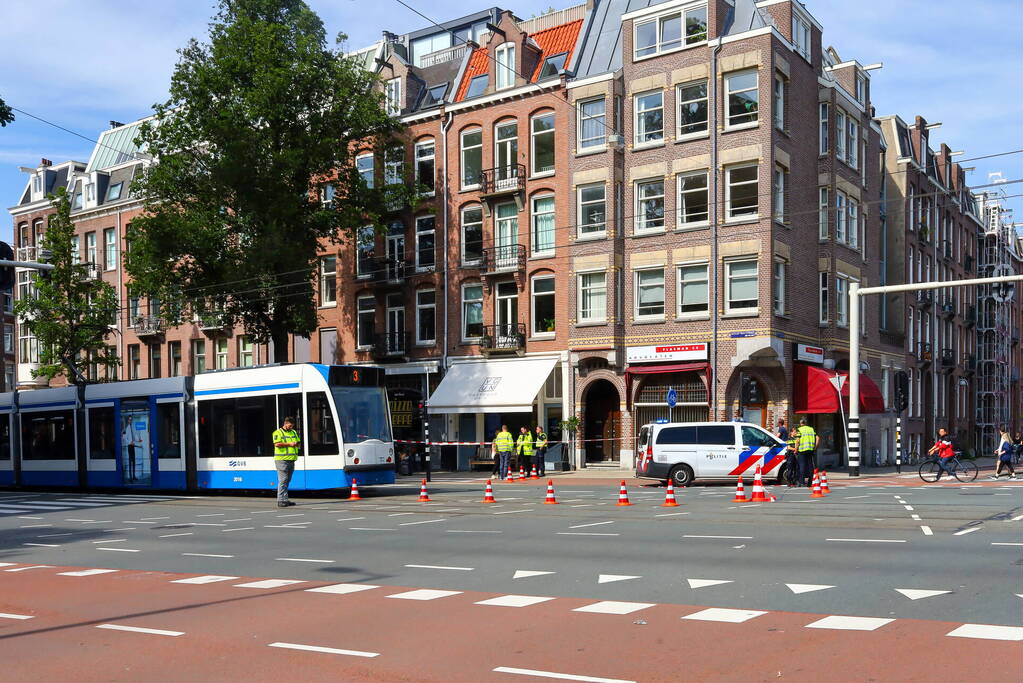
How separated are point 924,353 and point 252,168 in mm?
33335

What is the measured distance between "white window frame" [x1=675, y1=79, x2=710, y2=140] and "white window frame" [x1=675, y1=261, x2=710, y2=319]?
14.1 feet

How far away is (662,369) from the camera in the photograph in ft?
117

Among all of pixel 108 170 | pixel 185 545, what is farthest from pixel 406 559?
pixel 108 170

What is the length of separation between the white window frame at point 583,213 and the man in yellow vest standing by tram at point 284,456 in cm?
1788

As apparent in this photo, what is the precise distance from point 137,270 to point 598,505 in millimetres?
22526

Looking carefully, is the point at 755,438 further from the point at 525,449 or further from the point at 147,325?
the point at 147,325

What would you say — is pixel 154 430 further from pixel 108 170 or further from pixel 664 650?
pixel 108 170

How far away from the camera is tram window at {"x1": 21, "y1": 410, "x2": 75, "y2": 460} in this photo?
2977cm

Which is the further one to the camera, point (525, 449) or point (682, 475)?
point (525, 449)

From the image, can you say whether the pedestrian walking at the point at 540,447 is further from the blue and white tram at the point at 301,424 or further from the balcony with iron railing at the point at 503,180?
the balcony with iron railing at the point at 503,180

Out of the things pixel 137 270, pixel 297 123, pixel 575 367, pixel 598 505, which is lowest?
pixel 598 505

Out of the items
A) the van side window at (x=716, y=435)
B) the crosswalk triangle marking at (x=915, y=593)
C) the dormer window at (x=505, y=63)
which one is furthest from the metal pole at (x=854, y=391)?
the crosswalk triangle marking at (x=915, y=593)

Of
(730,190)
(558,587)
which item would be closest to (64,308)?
(730,190)

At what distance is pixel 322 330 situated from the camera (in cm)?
4569
